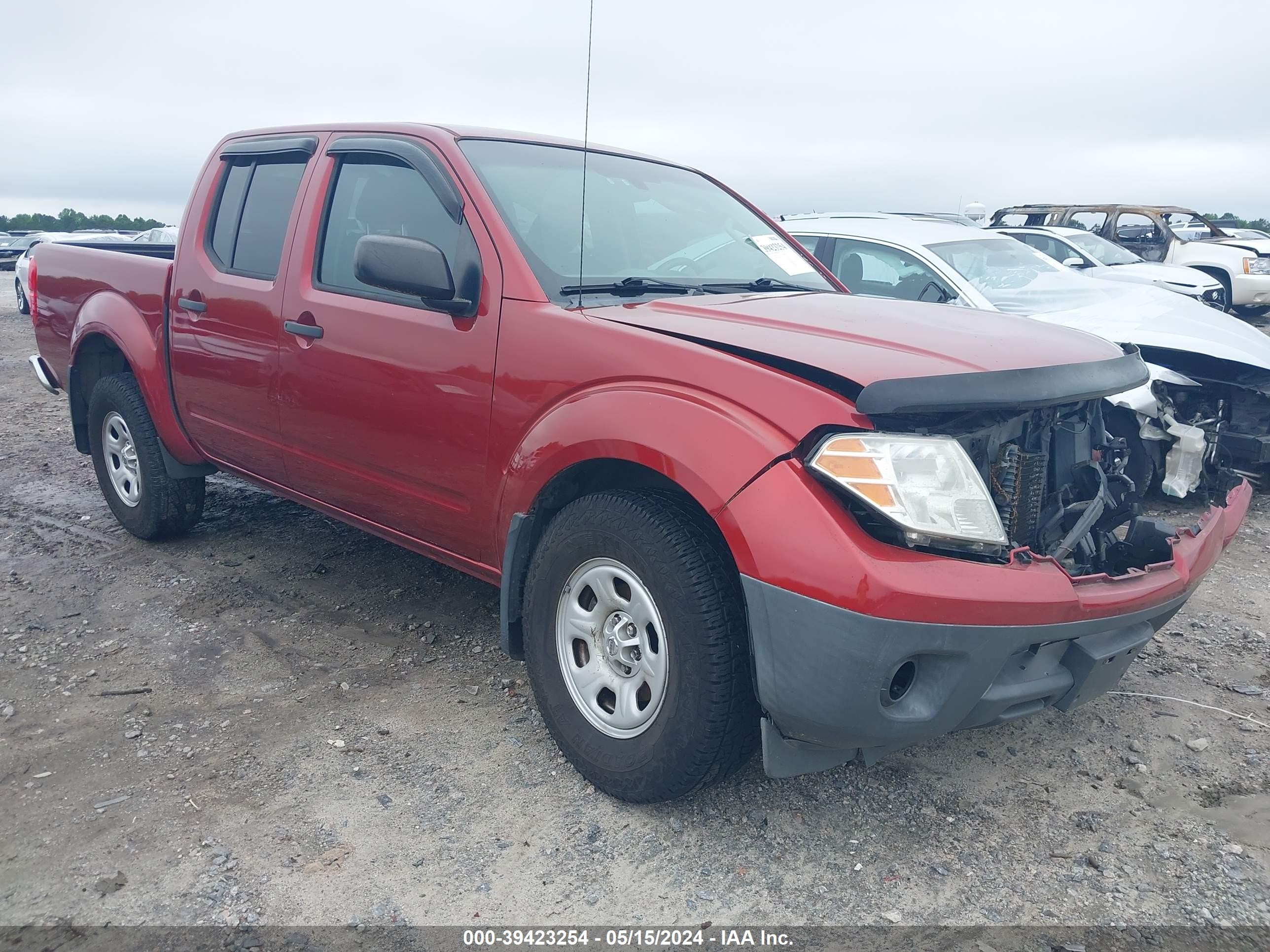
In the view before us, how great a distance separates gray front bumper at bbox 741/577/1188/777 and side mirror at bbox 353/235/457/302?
131cm

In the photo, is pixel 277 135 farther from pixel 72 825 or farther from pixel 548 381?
pixel 72 825

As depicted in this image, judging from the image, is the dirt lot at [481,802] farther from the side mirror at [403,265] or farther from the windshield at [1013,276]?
the windshield at [1013,276]

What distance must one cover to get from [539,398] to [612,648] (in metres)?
0.72

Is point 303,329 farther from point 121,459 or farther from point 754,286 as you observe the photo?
point 121,459

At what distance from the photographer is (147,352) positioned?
434cm

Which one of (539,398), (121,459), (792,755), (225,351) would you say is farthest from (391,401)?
(121,459)

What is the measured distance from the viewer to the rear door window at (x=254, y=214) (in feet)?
12.4

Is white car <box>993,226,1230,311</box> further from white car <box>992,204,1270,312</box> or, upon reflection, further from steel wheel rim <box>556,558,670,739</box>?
steel wheel rim <box>556,558,670,739</box>

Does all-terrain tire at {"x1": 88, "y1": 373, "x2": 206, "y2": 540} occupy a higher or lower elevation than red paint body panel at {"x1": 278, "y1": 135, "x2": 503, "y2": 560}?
lower

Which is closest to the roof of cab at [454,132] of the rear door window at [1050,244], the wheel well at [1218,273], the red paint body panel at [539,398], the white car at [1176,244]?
the red paint body panel at [539,398]

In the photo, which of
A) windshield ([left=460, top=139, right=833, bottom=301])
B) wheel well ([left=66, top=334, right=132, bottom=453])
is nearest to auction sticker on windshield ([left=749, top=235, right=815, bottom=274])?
windshield ([left=460, top=139, right=833, bottom=301])

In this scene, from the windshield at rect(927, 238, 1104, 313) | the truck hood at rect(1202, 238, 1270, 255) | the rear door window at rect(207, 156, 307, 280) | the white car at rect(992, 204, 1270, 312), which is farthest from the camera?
the truck hood at rect(1202, 238, 1270, 255)

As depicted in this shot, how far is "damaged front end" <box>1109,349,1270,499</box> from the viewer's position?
16.9 ft

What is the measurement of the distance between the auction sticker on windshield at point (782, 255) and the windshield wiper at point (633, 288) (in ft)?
1.87
